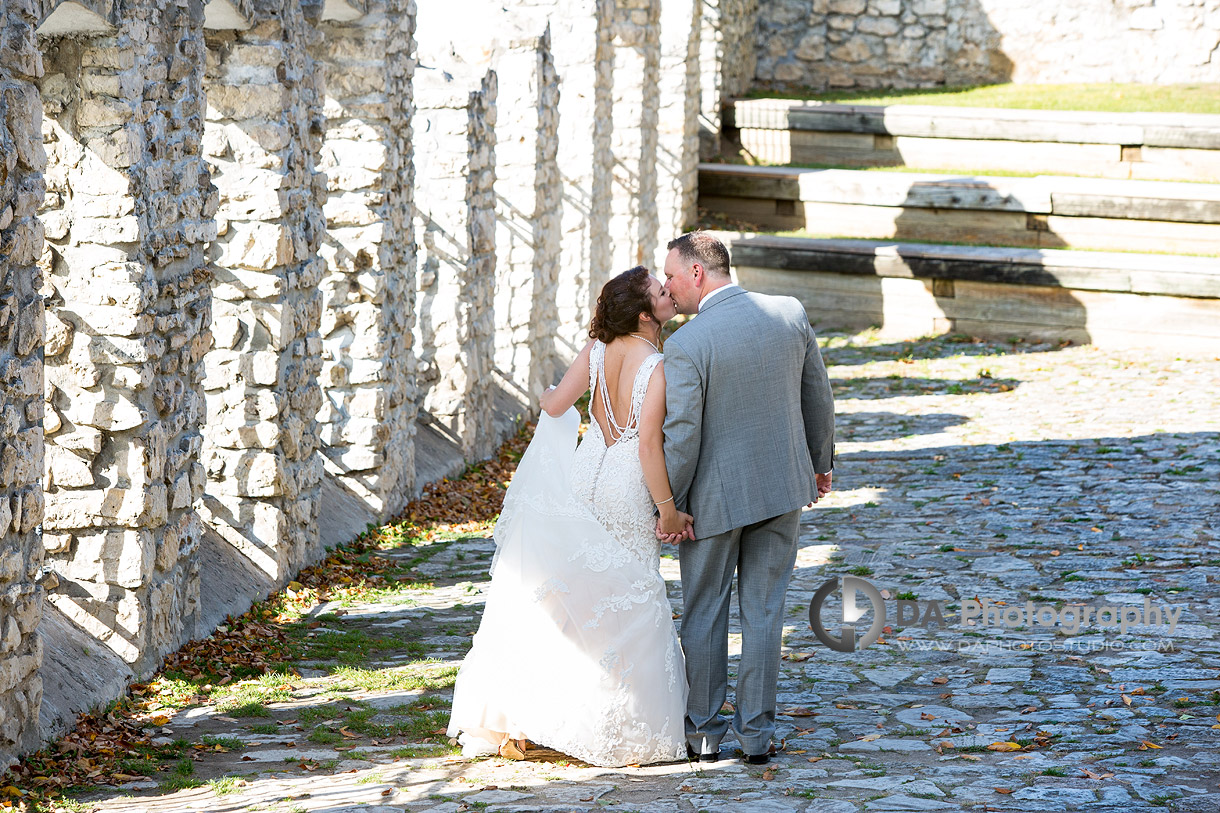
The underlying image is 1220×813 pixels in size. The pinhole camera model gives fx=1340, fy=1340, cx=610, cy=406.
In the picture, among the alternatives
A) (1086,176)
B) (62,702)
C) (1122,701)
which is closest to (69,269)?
(62,702)

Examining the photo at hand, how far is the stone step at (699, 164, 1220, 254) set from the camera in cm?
1392

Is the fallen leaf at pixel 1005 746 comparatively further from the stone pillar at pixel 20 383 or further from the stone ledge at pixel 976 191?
the stone ledge at pixel 976 191

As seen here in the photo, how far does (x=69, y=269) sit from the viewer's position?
4930 millimetres

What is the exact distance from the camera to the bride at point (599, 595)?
4430 mm

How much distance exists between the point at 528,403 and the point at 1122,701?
21.6 feet

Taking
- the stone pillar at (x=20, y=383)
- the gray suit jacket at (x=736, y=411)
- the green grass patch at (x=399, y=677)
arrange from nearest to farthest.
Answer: the stone pillar at (x=20, y=383), the gray suit jacket at (x=736, y=411), the green grass patch at (x=399, y=677)

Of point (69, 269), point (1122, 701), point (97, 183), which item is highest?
point (97, 183)

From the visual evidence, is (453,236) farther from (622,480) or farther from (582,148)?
(622,480)

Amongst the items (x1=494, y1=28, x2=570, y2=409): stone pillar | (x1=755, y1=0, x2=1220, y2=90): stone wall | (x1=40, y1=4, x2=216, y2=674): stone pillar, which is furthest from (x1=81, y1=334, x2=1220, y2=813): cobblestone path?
(x1=755, y1=0, x2=1220, y2=90): stone wall

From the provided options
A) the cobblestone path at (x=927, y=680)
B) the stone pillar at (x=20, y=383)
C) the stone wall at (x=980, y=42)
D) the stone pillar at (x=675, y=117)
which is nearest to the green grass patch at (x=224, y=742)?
the cobblestone path at (x=927, y=680)

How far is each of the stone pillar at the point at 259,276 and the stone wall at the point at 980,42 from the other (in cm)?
1420

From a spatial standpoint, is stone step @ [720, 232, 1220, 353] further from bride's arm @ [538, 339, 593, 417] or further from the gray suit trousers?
bride's arm @ [538, 339, 593, 417]

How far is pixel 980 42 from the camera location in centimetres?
1912

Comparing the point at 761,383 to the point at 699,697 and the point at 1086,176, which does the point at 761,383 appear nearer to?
the point at 699,697
